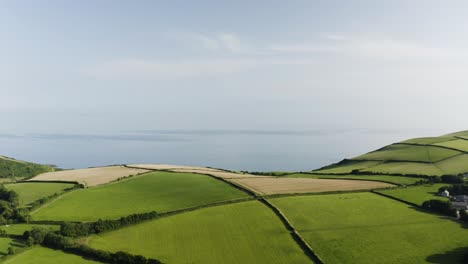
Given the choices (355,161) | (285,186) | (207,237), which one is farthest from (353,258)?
(355,161)

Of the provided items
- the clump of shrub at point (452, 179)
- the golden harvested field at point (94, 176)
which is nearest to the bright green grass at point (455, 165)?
Result: the clump of shrub at point (452, 179)

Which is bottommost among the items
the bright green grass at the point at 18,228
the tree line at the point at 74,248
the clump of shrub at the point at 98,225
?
the tree line at the point at 74,248

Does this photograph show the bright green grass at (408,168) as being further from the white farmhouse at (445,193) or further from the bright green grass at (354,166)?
the white farmhouse at (445,193)

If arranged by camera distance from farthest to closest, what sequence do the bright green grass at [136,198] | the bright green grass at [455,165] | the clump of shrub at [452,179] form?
the bright green grass at [455,165], the clump of shrub at [452,179], the bright green grass at [136,198]

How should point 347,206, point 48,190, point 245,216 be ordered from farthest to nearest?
point 48,190
point 347,206
point 245,216

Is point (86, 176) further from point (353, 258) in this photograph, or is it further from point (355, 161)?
point (355, 161)

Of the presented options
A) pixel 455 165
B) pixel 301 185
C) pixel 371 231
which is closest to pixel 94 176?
pixel 301 185

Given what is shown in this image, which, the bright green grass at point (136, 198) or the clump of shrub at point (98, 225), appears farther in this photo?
the bright green grass at point (136, 198)
